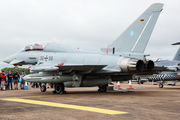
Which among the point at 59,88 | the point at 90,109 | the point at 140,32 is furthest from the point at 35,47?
the point at 90,109

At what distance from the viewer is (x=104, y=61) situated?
39.2 ft

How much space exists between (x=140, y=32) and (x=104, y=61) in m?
2.70

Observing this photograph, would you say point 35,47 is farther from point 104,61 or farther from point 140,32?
point 140,32

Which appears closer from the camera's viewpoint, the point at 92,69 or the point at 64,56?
the point at 92,69

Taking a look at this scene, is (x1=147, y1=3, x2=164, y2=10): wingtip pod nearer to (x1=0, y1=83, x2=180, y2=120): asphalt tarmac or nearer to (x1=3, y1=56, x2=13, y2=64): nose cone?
(x1=0, y1=83, x2=180, y2=120): asphalt tarmac

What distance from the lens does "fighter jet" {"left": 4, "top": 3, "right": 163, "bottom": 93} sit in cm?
1155

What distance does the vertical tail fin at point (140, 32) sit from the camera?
1209 cm

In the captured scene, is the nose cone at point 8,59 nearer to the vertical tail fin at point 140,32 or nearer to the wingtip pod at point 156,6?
the vertical tail fin at point 140,32

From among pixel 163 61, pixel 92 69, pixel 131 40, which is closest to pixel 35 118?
pixel 92 69

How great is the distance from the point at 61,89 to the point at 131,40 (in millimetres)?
5223

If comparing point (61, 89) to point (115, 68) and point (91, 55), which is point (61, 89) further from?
point (115, 68)

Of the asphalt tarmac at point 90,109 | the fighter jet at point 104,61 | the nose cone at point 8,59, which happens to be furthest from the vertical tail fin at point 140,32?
the nose cone at point 8,59

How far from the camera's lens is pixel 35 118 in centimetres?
507

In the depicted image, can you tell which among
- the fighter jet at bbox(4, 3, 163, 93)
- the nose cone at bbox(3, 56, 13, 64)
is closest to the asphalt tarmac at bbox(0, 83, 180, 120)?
the fighter jet at bbox(4, 3, 163, 93)
